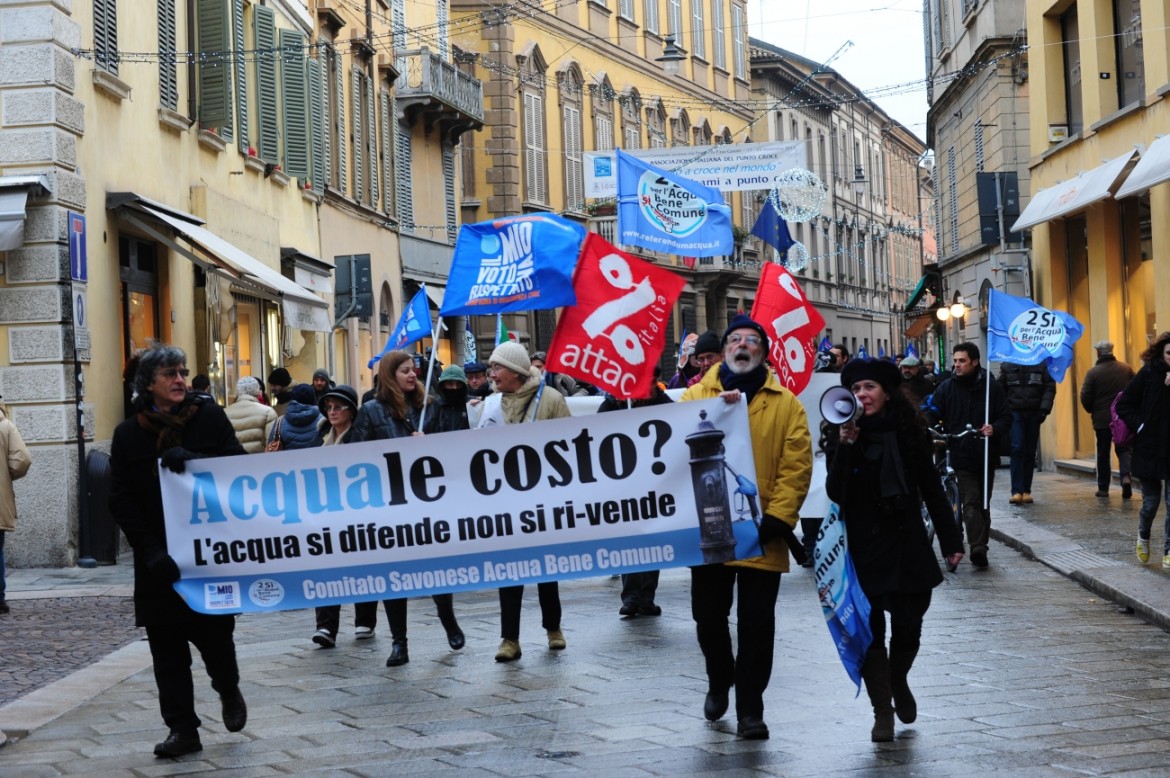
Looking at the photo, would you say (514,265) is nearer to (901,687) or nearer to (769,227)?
(901,687)

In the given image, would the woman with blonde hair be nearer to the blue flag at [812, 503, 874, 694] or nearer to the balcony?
the blue flag at [812, 503, 874, 694]

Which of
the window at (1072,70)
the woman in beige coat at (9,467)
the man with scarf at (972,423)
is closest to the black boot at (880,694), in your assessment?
the man with scarf at (972,423)

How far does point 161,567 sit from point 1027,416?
1363 centimetres

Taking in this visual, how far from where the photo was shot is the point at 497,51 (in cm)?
4028

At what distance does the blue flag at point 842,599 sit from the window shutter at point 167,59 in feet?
45.8

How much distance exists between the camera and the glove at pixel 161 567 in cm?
751

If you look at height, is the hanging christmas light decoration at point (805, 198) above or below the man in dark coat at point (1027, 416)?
above

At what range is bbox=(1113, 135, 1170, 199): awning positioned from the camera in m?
18.5

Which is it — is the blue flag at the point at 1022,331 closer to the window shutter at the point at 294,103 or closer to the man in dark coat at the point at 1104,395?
the man in dark coat at the point at 1104,395

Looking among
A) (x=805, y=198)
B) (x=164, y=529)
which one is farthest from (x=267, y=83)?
(x=164, y=529)

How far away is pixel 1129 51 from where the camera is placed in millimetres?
22672

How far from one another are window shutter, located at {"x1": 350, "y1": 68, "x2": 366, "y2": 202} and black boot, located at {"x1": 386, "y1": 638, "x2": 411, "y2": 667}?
20.6 metres

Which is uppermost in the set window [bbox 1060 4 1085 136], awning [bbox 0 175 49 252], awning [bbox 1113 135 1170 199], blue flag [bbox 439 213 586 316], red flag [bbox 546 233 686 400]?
window [bbox 1060 4 1085 136]

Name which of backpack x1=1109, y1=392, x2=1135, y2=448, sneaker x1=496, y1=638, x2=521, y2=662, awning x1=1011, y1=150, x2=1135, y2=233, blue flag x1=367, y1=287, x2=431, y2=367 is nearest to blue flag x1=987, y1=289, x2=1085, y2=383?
backpack x1=1109, y1=392, x2=1135, y2=448
